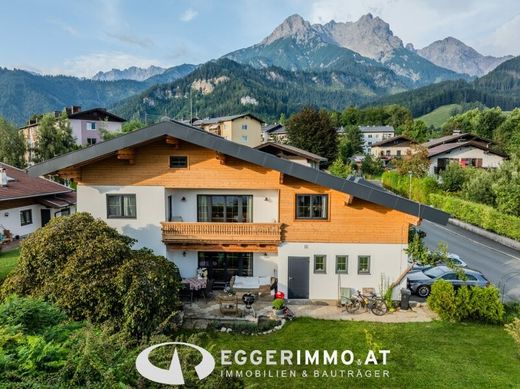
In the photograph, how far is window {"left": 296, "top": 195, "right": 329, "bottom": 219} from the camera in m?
15.9

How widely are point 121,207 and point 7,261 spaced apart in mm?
8658

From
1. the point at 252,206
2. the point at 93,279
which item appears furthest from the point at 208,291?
the point at 93,279

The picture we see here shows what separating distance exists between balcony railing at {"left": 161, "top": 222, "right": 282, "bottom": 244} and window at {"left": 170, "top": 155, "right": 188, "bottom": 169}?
256cm

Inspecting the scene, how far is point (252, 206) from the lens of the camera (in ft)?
55.7

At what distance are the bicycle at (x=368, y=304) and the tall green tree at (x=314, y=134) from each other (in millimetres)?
48797

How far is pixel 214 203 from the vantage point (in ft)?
56.5

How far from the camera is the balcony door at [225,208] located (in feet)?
56.0

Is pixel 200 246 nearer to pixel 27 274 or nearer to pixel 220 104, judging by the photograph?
pixel 27 274

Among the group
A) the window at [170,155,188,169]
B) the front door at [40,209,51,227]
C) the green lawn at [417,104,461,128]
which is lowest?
the front door at [40,209,51,227]

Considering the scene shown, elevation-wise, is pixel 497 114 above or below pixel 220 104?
below

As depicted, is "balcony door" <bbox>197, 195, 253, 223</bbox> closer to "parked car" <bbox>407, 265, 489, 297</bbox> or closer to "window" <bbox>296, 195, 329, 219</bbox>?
"window" <bbox>296, 195, 329, 219</bbox>

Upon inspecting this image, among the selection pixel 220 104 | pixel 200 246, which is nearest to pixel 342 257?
pixel 200 246

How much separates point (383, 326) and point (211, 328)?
251 inches

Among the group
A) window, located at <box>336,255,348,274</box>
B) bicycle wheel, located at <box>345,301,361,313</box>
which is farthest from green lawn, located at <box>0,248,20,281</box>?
bicycle wheel, located at <box>345,301,361,313</box>
